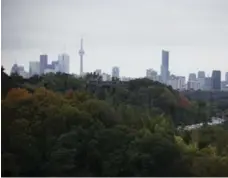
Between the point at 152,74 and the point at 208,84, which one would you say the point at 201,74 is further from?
the point at 152,74

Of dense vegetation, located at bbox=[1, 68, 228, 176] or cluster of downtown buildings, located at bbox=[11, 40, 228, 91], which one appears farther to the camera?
cluster of downtown buildings, located at bbox=[11, 40, 228, 91]

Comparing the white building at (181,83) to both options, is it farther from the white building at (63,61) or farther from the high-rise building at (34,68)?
the high-rise building at (34,68)

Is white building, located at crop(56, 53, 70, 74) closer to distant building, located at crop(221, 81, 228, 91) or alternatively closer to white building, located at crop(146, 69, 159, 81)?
white building, located at crop(146, 69, 159, 81)

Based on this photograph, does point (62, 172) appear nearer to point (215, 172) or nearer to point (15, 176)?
point (15, 176)

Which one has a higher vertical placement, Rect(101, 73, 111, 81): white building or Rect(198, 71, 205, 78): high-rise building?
Rect(198, 71, 205, 78): high-rise building

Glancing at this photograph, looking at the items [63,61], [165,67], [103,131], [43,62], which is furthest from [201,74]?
[43,62]

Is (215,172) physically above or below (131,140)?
below

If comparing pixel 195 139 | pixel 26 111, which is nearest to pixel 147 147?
pixel 195 139

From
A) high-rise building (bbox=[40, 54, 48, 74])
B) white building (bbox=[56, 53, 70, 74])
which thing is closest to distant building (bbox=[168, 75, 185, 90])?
white building (bbox=[56, 53, 70, 74])
